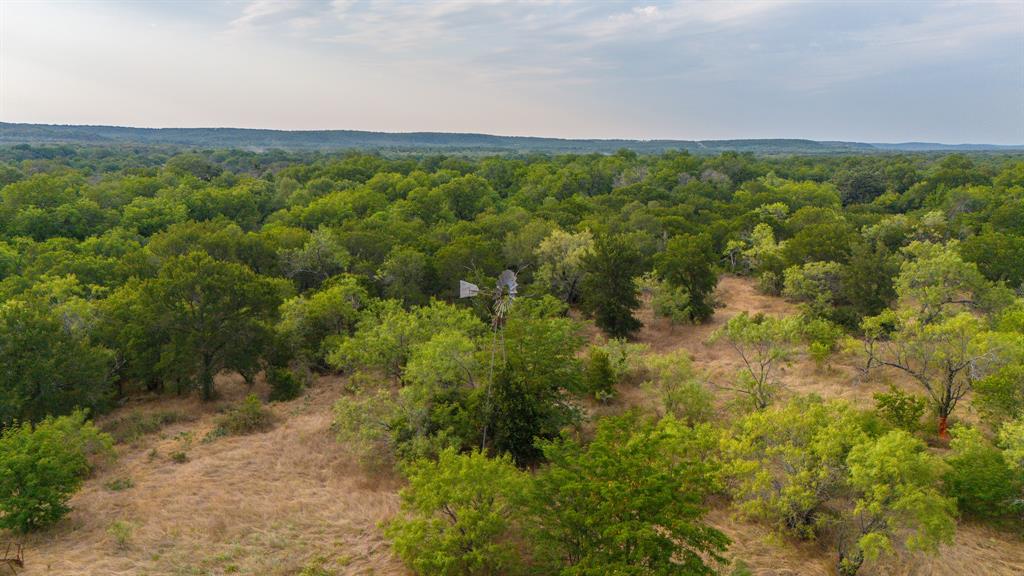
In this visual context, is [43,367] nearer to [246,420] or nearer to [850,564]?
[246,420]

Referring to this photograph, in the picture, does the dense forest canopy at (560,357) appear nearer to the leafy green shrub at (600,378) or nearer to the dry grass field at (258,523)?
the leafy green shrub at (600,378)

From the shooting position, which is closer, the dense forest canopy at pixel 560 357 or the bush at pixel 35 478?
the dense forest canopy at pixel 560 357

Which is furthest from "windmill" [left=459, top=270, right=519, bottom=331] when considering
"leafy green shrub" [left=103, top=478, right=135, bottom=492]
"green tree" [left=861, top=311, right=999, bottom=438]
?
"green tree" [left=861, top=311, right=999, bottom=438]

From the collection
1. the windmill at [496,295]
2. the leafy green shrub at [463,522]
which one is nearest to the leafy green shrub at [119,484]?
the leafy green shrub at [463,522]

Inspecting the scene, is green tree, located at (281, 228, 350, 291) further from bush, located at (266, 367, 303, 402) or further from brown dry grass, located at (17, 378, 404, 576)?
brown dry grass, located at (17, 378, 404, 576)

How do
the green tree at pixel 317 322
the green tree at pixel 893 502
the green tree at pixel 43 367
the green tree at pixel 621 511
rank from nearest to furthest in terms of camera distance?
the green tree at pixel 621 511, the green tree at pixel 893 502, the green tree at pixel 43 367, the green tree at pixel 317 322

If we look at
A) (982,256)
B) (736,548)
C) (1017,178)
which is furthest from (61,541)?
(1017,178)
